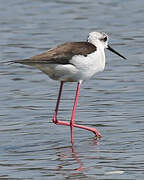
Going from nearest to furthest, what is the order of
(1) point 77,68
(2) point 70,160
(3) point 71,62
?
(2) point 70,160
(3) point 71,62
(1) point 77,68

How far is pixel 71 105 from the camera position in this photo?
471 inches

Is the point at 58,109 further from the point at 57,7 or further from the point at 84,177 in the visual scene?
the point at 57,7

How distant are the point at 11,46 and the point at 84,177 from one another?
8.38 metres

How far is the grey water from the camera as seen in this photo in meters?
8.88

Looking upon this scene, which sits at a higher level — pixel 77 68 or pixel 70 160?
pixel 77 68

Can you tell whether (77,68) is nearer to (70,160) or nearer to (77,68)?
(77,68)

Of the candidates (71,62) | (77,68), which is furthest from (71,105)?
(71,62)

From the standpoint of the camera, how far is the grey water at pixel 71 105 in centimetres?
888

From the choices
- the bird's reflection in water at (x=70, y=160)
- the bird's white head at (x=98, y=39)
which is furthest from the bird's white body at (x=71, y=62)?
the bird's reflection in water at (x=70, y=160)

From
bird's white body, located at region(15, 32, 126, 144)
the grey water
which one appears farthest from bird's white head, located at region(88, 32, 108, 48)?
the grey water

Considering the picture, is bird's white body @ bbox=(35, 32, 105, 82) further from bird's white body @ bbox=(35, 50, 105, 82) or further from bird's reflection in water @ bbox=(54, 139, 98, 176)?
bird's reflection in water @ bbox=(54, 139, 98, 176)

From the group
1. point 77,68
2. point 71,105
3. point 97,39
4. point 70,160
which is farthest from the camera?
point 71,105

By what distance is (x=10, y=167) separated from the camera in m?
8.80

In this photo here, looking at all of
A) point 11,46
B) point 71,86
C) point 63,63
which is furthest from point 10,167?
point 11,46
